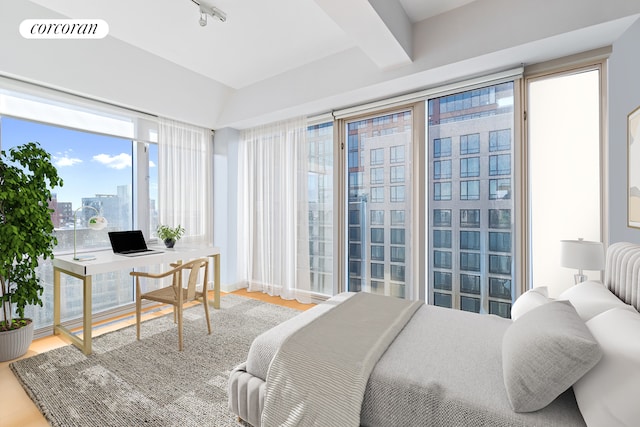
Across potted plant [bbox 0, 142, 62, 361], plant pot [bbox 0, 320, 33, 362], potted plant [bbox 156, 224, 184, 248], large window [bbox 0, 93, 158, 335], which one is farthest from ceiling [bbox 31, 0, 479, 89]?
plant pot [bbox 0, 320, 33, 362]

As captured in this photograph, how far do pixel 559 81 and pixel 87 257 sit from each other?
179 inches

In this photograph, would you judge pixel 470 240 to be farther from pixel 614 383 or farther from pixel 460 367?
pixel 614 383

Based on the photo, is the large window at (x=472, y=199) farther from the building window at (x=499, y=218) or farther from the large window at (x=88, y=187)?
the large window at (x=88, y=187)

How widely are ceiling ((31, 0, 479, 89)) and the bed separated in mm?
2061

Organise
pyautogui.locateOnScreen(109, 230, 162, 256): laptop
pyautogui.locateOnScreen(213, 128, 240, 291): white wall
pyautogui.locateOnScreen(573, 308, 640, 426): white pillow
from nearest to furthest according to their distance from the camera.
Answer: pyautogui.locateOnScreen(573, 308, 640, 426): white pillow < pyautogui.locateOnScreen(109, 230, 162, 256): laptop < pyautogui.locateOnScreen(213, 128, 240, 291): white wall

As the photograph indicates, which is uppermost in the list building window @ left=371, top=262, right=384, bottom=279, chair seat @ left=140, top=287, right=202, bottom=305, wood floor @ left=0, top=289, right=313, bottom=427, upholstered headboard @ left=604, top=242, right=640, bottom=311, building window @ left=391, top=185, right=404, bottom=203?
building window @ left=391, top=185, right=404, bottom=203

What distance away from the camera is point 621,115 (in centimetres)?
201

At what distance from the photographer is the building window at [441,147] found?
9.76 ft

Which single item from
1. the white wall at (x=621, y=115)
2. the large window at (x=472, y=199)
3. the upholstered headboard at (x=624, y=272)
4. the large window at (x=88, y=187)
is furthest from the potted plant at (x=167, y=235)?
the white wall at (x=621, y=115)

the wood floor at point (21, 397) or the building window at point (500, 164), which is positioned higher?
the building window at point (500, 164)

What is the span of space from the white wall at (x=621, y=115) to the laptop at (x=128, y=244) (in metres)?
4.01

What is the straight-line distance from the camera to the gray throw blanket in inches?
48.4

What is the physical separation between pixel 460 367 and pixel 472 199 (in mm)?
1961

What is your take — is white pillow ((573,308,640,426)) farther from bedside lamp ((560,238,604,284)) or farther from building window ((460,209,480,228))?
building window ((460,209,480,228))
